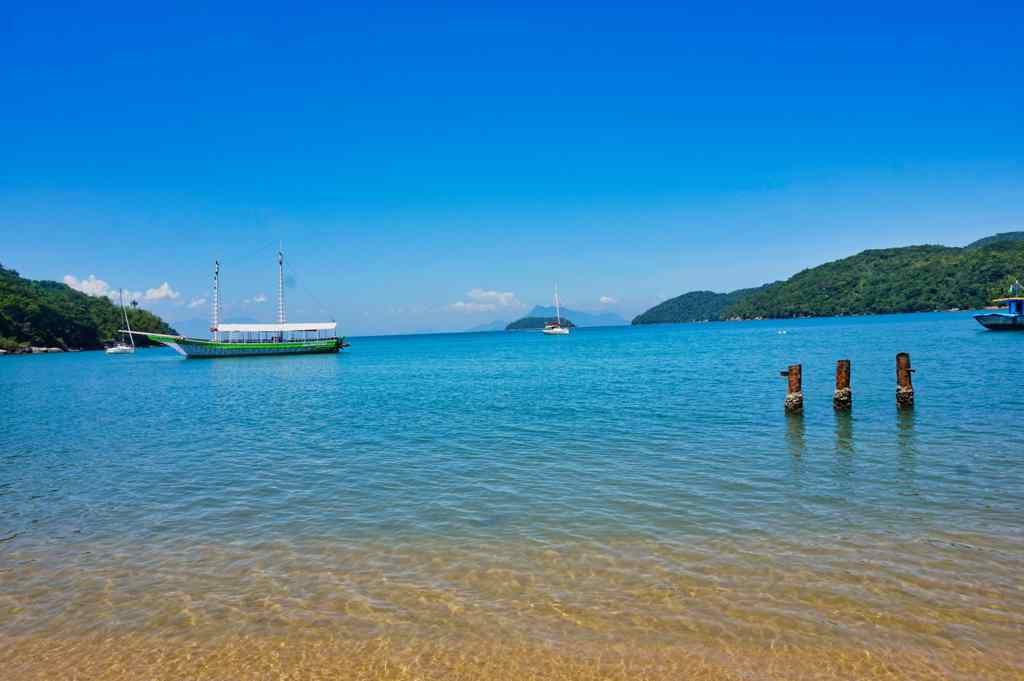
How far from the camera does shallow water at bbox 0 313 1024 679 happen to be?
6992 millimetres

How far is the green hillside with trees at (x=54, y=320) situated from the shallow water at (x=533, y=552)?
15989 centimetres

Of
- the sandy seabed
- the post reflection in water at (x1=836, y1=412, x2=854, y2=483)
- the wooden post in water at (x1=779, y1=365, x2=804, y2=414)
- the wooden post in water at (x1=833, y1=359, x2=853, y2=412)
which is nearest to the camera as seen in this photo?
the sandy seabed

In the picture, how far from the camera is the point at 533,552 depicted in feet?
33.0

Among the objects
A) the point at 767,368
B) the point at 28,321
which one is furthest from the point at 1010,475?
the point at 28,321

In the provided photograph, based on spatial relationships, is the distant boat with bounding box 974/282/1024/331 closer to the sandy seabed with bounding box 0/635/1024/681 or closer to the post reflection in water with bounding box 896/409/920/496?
the post reflection in water with bounding box 896/409/920/496

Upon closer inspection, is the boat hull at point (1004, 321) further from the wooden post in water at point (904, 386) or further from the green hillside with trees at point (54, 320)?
the green hillside with trees at point (54, 320)

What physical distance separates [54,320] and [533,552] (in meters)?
192

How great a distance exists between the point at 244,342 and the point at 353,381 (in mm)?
56984

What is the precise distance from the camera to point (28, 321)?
5999 inches

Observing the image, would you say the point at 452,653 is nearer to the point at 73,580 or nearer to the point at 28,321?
the point at 73,580

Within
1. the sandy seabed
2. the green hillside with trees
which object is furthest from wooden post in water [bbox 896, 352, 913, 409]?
the green hillside with trees

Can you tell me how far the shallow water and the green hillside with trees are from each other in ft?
525

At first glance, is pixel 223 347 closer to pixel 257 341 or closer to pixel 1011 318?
pixel 257 341

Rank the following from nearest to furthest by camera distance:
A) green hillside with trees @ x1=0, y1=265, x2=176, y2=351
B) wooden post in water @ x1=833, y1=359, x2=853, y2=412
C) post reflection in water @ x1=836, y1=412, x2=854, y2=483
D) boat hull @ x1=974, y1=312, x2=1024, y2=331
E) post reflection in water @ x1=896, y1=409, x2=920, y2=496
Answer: post reflection in water @ x1=896, y1=409, x2=920, y2=496 < post reflection in water @ x1=836, y1=412, x2=854, y2=483 < wooden post in water @ x1=833, y1=359, x2=853, y2=412 < boat hull @ x1=974, y1=312, x2=1024, y2=331 < green hillside with trees @ x1=0, y1=265, x2=176, y2=351
